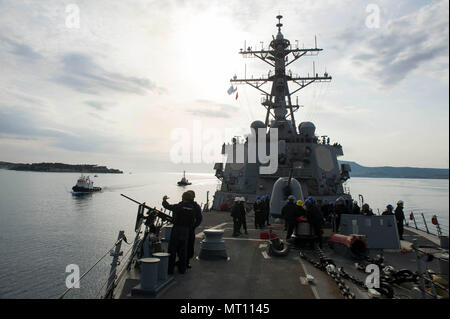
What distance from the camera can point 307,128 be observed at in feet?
61.6

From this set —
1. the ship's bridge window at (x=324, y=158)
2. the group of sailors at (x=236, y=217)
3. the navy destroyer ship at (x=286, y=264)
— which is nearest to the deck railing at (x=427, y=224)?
the navy destroyer ship at (x=286, y=264)

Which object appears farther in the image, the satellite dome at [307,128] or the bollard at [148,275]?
the satellite dome at [307,128]

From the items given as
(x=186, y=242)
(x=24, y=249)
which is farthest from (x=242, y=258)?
(x=24, y=249)

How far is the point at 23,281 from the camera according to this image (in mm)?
10531

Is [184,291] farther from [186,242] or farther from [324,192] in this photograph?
[324,192]

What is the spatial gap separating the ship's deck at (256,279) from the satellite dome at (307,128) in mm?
13078

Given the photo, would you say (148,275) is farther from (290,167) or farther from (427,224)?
(427,224)

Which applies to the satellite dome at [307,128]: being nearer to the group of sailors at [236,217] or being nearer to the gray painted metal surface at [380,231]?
the group of sailors at [236,217]

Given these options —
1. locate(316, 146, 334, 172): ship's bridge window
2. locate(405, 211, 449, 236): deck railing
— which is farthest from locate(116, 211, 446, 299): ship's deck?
locate(316, 146, 334, 172): ship's bridge window

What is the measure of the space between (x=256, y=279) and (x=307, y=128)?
619 inches

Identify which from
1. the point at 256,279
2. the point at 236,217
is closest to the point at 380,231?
the point at 236,217

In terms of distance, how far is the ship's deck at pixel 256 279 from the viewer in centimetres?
375
